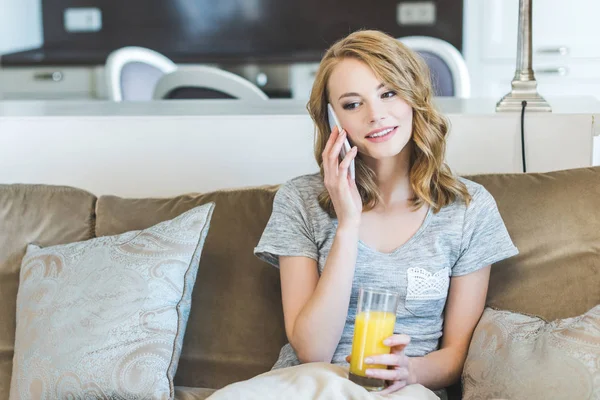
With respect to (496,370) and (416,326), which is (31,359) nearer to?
(416,326)

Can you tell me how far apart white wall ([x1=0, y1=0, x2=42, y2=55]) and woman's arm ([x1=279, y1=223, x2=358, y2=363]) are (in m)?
3.57

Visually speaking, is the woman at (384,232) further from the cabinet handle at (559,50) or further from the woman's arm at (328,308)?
the cabinet handle at (559,50)

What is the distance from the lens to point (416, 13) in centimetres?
469

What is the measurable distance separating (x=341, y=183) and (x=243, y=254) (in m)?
0.31

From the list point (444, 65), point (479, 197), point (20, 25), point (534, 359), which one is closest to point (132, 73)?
point (444, 65)

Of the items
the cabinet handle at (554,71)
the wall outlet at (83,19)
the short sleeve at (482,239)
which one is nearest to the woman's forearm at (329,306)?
the short sleeve at (482,239)

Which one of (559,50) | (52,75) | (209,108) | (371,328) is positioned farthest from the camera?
(52,75)

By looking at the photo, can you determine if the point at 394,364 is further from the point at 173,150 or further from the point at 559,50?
the point at 559,50

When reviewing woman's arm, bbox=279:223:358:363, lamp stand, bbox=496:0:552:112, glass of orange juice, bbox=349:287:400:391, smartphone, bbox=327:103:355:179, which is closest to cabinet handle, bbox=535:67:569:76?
lamp stand, bbox=496:0:552:112

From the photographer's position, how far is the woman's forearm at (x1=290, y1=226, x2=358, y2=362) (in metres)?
1.54

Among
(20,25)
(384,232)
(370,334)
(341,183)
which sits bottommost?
(370,334)

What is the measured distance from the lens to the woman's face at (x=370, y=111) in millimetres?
1597

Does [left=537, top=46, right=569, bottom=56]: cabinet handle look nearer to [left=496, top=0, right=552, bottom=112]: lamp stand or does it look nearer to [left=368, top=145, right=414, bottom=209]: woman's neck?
[left=496, top=0, right=552, bottom=112]: lamp stand

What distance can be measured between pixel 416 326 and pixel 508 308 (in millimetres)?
183
